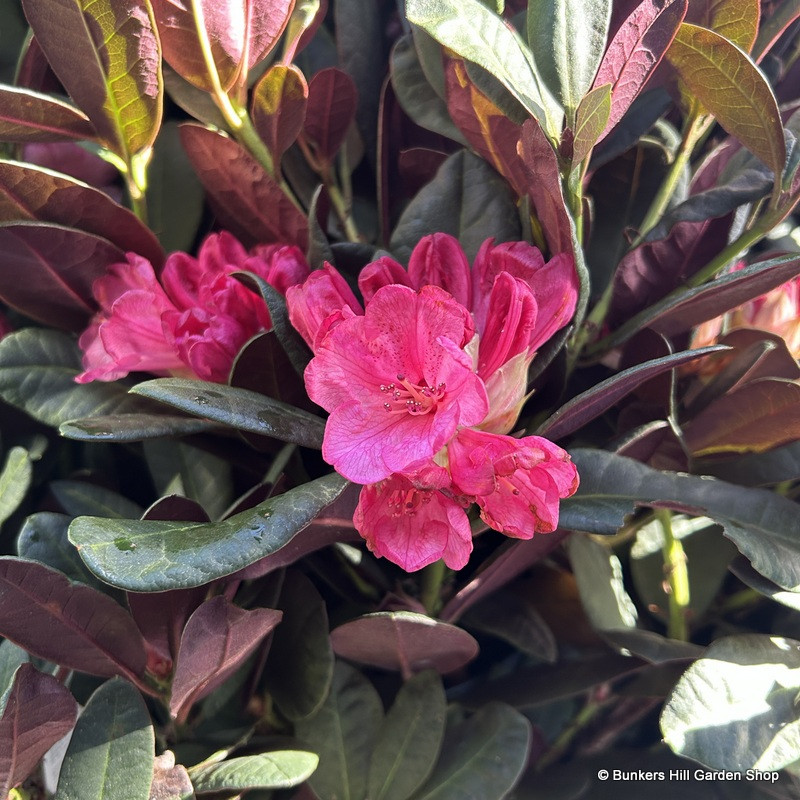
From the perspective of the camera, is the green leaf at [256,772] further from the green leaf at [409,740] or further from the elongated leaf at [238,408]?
the elongated leaf at [238,408]

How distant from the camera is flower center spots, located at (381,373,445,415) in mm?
515

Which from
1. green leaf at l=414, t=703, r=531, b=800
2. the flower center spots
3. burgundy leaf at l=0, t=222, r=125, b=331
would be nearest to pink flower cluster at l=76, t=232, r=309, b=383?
burgundy leaf at l=0, t=222, r=125, b=331

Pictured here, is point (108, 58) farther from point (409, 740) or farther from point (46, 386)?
point (409, 740)

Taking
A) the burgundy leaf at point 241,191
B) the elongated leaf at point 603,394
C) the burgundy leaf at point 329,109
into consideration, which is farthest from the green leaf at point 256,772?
the burgundy leaf at point 329,109

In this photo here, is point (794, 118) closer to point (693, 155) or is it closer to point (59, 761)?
point (693, 155)

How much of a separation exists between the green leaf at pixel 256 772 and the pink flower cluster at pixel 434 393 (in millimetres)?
176

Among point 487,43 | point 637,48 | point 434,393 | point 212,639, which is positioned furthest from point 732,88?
point 212,639

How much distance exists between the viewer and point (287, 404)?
55cm

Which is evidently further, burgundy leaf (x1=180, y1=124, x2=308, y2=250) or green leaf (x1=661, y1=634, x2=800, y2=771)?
burgundy leaf (x1=180, y1=124, x2=308, y2=250)

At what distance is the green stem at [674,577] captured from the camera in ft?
2.17

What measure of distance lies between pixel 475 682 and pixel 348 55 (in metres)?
0.61

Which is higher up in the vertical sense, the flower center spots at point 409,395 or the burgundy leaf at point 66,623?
the flower center spots at point 409,395

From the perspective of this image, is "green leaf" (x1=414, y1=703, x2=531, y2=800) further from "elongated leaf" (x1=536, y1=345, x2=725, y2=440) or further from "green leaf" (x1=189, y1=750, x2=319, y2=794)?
"elongated leaf" (x1=536, y1=345, x2=725, y2=440)

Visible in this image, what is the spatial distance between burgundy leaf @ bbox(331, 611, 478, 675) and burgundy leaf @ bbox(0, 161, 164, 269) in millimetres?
353
